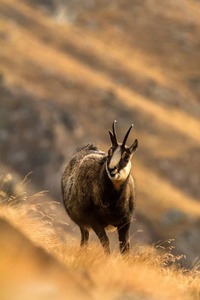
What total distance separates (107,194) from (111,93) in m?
90.0

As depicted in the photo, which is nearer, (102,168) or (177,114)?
(102,168)

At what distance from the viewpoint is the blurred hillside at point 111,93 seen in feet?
267

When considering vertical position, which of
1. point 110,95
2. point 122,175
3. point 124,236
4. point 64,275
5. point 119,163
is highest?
point 110,95

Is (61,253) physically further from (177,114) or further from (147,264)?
(177,114)

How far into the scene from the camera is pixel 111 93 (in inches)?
4033

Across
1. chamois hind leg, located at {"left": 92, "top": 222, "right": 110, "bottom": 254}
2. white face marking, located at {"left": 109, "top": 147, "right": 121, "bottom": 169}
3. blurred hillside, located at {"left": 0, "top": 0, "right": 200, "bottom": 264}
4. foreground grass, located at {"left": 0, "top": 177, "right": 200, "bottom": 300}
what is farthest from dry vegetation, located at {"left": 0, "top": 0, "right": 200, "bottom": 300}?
foreground grass, located at {"left": 0, "top": 177, "right": 200, "bottom": 300}

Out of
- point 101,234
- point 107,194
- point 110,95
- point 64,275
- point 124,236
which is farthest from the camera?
point 110,95

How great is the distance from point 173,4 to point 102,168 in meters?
117

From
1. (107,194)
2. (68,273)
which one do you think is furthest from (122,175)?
(68,273)

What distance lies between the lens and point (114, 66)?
366 ft

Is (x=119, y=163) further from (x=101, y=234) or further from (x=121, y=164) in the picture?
(x=101, y=234)

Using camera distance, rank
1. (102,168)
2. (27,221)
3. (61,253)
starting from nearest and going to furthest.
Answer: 1. (61,253)
2. (27,221)
3. (102,168)

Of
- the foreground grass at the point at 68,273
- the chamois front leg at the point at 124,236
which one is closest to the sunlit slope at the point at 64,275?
the foreground grass at the point at 68,273

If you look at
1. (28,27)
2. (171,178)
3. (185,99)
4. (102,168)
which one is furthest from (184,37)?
(102,168)
